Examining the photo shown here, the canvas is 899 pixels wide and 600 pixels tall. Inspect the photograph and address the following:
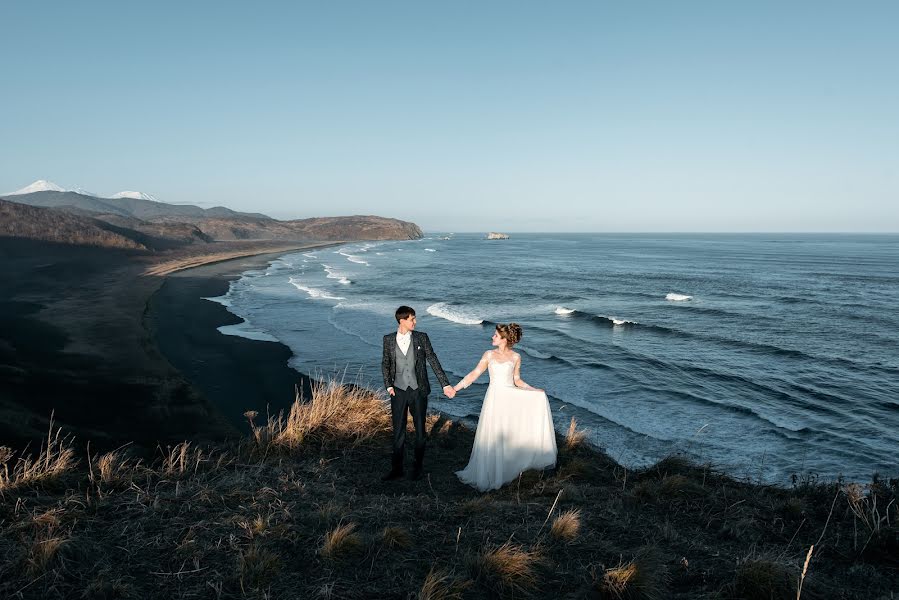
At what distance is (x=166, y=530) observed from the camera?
13.8ft

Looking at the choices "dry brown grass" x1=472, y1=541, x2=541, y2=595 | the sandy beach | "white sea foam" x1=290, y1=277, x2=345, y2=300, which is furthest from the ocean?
"dry brown grass" x1=472, y1=541, x2=541, y2=595

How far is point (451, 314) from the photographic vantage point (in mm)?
28703

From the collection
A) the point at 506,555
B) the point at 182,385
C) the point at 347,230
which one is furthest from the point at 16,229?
the point at 347,230

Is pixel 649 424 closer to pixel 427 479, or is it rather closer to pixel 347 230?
pixel 427 479

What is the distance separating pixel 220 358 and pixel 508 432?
13374 millimetres

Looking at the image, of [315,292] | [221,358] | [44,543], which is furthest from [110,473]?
[315,292]

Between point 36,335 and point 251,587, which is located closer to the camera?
point 251,587

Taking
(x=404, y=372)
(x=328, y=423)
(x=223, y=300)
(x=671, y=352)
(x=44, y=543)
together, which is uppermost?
(x=404, y=372)

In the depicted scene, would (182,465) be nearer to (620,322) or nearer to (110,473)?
(110,473)

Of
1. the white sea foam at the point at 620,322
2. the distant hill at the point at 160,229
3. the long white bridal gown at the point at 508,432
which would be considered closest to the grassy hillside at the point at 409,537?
the long white bridal gown at the point at 508,432

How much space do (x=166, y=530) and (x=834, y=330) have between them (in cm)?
2795

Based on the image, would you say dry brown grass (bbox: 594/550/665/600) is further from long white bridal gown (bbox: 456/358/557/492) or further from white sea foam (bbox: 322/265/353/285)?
white sea foam (bbox: 322/265/353/285)

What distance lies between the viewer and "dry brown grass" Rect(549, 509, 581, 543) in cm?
434

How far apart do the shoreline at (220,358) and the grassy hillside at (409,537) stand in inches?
168
